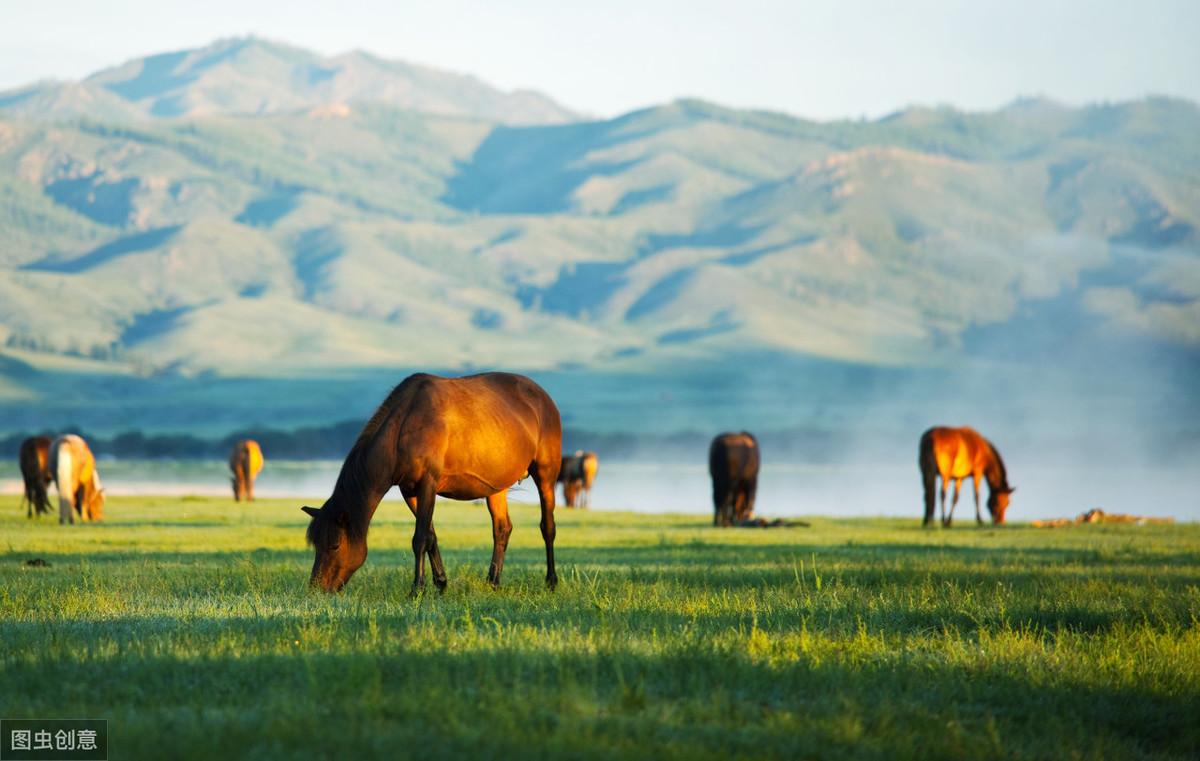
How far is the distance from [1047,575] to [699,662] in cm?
968

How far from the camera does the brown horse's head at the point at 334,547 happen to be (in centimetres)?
1454

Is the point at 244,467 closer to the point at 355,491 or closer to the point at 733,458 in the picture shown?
the point at 733,458

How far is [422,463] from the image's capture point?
46.9 feet

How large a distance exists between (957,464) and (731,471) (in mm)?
5851

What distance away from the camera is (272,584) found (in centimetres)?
1557

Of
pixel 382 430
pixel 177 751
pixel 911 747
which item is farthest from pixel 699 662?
pixel 382 430

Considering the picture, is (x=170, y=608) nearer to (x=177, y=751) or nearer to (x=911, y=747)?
(x=177, y=751)

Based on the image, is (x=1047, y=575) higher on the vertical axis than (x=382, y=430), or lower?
lower

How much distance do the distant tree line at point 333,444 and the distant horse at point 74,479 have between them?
10157cm

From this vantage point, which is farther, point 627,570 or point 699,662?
point 627,570

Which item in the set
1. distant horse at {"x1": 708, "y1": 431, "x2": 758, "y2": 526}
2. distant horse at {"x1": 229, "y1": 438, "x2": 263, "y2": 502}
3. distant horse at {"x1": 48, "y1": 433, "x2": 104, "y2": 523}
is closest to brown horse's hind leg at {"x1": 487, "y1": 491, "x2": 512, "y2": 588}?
distant horse at {"x1": 48, "y1": 433, "x2": 104, "y2": 523}

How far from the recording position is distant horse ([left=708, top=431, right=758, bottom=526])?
35.3 m

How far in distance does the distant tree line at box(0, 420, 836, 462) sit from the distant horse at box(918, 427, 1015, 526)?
4124 inches

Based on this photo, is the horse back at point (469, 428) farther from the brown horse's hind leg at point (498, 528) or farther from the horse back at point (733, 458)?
the horse back at point (733, 458)
